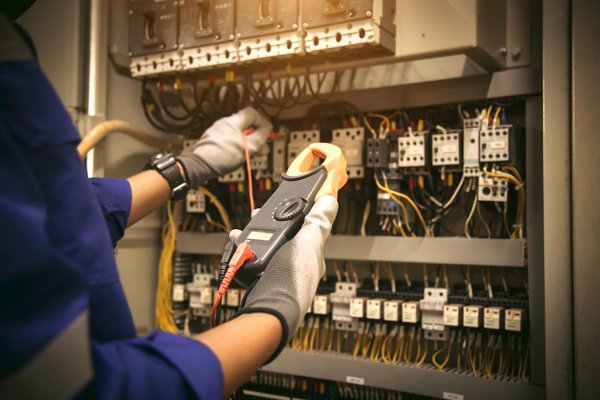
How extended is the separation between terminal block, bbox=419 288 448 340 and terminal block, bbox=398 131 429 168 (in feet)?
1.49

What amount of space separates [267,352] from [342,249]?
1203 millimetres

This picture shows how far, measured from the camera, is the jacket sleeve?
4.50 ft

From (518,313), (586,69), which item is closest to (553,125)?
(586,69)

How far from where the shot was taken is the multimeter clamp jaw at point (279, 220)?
1064mm

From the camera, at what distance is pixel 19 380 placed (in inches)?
21.1

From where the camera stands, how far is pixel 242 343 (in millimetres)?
765

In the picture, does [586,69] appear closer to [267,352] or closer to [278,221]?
[278,221]

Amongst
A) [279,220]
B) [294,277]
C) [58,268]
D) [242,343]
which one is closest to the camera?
[58,268]

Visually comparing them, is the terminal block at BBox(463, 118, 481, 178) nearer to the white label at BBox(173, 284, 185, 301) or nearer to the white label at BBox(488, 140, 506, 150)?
the white label at BBox(488, 140, 506, 150)

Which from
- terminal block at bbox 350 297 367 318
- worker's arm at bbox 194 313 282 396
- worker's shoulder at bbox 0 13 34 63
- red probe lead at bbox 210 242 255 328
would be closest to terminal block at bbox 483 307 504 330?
terminal block at bbox 350 297 367 318

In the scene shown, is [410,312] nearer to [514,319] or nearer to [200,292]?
[514,319]

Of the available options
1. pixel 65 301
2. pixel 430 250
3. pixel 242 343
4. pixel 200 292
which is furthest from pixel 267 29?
pixel 65 301

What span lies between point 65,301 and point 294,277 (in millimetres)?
442

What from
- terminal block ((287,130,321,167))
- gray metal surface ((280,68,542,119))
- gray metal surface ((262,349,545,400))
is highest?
gray metal surface ((280,68,542,119))
